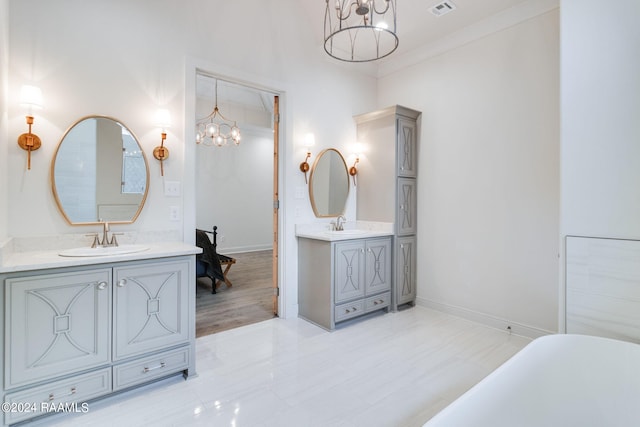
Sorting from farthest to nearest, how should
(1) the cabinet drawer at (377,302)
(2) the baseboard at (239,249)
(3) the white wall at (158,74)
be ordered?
1. (2) the baseboard at (239,249)
2. (1) the cabinet drawer at (377,302)
3. (3) the white wall at (158,74)

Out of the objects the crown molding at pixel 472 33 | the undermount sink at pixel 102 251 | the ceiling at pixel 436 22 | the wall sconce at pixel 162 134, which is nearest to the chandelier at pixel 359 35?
the ceiling at pixel 436 22

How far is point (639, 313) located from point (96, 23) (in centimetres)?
384

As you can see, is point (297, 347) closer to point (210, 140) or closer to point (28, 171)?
point (28, 171)

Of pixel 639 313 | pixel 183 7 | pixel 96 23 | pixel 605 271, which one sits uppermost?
pixel 183 7

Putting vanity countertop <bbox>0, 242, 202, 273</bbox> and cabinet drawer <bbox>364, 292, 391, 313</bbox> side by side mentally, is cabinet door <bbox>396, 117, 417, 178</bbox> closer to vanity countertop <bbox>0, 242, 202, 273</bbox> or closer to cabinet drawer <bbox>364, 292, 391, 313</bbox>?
cabinet drawer <bbox>364, 292, 391, 313</bbox>

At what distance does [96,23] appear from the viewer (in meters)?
2.35

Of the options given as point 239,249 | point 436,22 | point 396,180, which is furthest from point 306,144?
point 239,249

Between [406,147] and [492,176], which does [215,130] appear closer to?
[406,147]

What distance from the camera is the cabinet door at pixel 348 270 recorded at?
3.15m

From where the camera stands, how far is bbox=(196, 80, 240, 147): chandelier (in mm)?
5812

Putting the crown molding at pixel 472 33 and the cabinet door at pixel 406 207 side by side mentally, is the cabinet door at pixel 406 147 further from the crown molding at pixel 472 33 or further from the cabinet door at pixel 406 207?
the crown molding at pixel 472 33

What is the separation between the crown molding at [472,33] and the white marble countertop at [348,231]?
76.7 inches

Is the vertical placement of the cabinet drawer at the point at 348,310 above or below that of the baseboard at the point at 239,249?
below

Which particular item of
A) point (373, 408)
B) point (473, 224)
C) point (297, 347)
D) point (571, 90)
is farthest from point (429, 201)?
point (373, 408)
